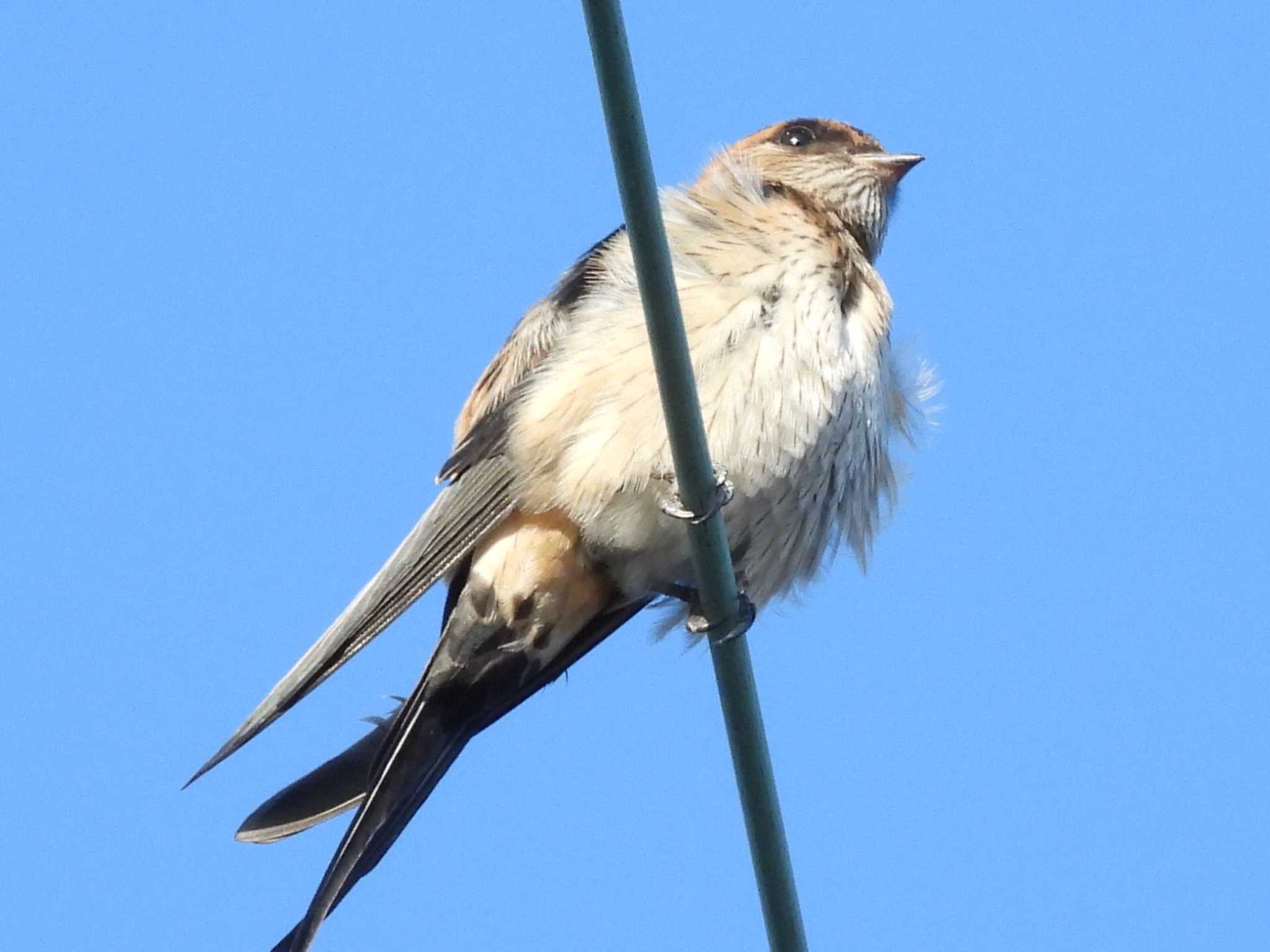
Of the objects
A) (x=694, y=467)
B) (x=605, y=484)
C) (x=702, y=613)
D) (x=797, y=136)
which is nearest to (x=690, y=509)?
(x=694, y=467)

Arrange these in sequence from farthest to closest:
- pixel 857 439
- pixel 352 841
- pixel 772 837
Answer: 1. pixel 857 439
2. pixel 352 841
3. pixel 772 837

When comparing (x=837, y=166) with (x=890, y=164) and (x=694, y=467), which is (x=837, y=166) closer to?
(x=890, y=164)

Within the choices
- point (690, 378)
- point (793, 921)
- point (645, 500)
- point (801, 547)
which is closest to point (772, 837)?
point (793, 921)

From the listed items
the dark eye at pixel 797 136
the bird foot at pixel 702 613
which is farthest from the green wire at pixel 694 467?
the dark eye at pixel 797 136

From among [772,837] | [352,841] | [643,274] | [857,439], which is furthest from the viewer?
[857,439]

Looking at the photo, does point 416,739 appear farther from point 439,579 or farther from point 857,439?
point 857,439

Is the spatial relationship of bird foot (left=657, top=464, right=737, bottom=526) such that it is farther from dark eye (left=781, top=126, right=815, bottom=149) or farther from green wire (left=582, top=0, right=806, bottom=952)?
dark eye (left=781, top=126, right=815, bottom=149)

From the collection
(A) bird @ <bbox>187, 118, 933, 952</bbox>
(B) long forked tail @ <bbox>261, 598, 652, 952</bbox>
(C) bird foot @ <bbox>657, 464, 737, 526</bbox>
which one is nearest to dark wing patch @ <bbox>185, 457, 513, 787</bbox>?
(A) bird @ <bbox>187, 118, 933, 952</bbox>
